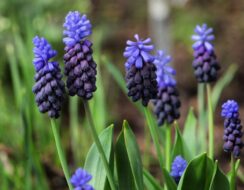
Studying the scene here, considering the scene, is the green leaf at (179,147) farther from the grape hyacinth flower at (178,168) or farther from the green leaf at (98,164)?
the green leaf at (98,164)

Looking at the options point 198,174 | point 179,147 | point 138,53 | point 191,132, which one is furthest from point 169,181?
point 191,132

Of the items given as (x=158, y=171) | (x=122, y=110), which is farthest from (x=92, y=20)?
(x=158, y=171)

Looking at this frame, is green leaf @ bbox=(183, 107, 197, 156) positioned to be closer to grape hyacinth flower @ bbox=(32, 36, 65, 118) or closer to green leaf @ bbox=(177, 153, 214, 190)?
green leaf @ bbox=(177, 153, 214, 190)

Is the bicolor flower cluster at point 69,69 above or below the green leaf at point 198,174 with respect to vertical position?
above

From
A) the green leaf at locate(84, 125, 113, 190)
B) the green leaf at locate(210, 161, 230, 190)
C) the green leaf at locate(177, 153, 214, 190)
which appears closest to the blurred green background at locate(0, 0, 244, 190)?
the green leaf at locate(84, 125, 113, 190)

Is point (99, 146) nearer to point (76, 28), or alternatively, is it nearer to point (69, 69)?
point (69, 69)

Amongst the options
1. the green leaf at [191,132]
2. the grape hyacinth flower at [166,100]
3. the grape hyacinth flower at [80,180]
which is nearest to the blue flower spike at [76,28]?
the grape hyacinth flower at [80,180]
